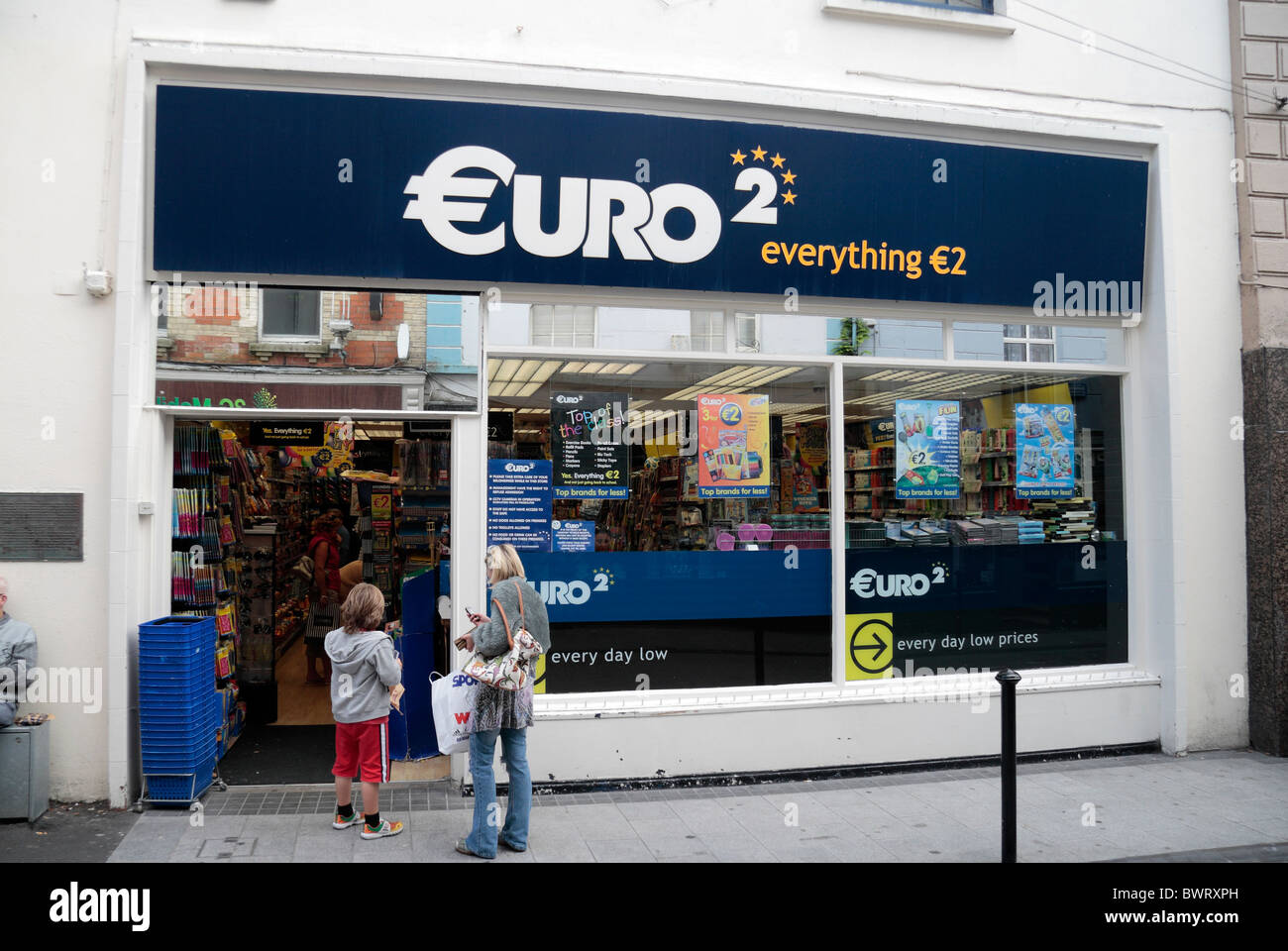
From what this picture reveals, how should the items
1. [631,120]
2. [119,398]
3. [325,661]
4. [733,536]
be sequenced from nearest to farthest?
1. [119,398]
2. [631,120]
3. [733,536]
4. [325,661]

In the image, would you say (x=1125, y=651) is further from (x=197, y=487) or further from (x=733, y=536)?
(x=197, y=487)

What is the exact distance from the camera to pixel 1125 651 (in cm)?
787

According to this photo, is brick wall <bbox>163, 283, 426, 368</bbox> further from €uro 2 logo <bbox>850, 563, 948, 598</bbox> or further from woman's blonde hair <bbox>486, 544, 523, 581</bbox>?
€uro 2 logo <bbox>850, 563, 948, 598</bbox>

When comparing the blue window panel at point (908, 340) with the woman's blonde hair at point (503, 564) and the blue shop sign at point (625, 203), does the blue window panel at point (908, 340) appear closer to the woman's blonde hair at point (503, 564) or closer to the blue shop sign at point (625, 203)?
the blue shop sign at point (625, 203)

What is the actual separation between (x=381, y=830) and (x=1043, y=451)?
600cm

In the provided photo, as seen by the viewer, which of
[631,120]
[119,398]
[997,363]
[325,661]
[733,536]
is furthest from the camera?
[325,661]

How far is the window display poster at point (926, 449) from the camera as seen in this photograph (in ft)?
24.5

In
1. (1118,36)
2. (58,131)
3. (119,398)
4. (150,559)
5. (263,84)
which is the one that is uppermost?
(1118,36)

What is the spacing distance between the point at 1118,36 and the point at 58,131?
8157 mm

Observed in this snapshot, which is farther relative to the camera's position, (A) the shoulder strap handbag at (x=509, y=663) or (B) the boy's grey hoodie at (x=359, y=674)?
(B) the boy's grey hoodie at (x=359, y=674)

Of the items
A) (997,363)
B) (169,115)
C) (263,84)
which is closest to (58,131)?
(169,115)

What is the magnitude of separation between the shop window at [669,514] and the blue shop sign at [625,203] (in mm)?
808

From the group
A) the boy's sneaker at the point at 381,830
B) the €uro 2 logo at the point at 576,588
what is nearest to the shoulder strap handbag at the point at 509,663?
the boy's sneaker at the point at 381,830

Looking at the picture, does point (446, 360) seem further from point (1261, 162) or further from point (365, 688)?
point (1261, 162)
